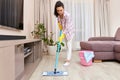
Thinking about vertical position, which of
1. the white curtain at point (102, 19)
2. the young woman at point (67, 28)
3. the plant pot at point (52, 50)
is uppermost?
the white curtain at point (102, 19)

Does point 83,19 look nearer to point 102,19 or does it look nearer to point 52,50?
point 102,19

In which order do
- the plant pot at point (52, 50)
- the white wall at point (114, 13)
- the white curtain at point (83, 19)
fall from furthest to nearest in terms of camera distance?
the white wall at point (114, 13)
the white curtain at point (83, 19)
the plant pot at point (52, 50)

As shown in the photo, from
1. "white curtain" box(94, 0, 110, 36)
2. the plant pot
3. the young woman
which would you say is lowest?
the plant pot

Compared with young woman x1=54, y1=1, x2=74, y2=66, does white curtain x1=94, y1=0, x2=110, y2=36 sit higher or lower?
higher

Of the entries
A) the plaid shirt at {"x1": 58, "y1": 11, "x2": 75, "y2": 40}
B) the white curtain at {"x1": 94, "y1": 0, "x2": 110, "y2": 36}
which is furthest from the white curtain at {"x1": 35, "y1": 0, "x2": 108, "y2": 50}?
the plaid shirt at {"x1": 58, "y1": 11, "x2": 75, "y2": 40}

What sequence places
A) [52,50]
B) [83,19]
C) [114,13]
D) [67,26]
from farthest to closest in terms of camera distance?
[114,13]
[83,19]
[52,50]
[67,26]

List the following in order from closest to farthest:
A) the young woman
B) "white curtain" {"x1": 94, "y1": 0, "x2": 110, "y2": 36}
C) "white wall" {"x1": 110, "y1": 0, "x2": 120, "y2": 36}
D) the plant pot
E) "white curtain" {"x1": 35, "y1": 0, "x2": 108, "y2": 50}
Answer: the young woman < the plant pot < "white curtain" {"x1": 35, "y1": 0, "x2": 108, "y2": 50} < "white curtain" {"x1": 94, "y1": 0, "x2": 110, "y2": 36} < "white wall" {"x1": 110, "y1": 0, "x2": 120, "y2": 36}

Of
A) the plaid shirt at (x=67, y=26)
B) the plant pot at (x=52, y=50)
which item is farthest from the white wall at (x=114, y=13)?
the plaid shirt at (x=67, y=26)

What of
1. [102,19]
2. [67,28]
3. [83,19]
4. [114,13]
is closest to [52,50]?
[67,28]

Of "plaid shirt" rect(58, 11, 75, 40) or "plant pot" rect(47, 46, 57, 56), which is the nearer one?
"plaid shirt" rect(58, 11, 75, 40)

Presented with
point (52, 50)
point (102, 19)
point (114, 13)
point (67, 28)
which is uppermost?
point (114, 13)

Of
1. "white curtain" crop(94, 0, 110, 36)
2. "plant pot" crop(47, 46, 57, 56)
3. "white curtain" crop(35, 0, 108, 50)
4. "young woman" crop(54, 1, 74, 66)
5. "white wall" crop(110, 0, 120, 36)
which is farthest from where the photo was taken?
"white wall" crop(110, 0, 120, 36)

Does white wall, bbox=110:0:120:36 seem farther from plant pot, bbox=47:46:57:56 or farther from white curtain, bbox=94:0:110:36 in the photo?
plant pot, bbox=47:46:57:56

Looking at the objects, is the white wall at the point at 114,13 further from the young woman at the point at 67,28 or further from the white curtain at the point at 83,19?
the young woman at the point at 67,28
